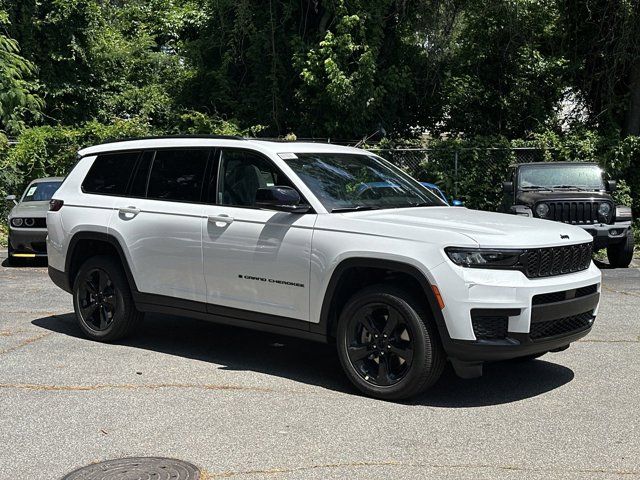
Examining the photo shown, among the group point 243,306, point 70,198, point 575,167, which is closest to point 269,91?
point 575,167

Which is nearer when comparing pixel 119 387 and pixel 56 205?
pixel 119 387

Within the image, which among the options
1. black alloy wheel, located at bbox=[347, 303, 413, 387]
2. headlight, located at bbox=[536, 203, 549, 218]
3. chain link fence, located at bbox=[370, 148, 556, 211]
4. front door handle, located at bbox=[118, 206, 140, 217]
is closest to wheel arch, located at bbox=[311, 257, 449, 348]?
black alloy wheel, located at bbox=[347, 303, 413, 387]

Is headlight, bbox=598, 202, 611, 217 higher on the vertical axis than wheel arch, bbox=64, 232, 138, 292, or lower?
higher

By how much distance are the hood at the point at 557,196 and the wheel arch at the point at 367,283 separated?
8055 mm

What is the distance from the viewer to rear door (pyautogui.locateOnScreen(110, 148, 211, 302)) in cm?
729

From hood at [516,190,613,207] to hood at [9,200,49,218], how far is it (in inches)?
314

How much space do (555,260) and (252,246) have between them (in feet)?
7.63

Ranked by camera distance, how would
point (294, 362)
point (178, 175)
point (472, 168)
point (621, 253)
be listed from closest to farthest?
1. point (294, 362)
2. point (178, 175)
3. point (621, 253)
4. point (472, 168)

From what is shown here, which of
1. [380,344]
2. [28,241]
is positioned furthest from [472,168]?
[380,344]

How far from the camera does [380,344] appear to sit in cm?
618

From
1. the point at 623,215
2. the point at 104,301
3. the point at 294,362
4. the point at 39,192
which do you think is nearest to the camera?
the point at 294,362

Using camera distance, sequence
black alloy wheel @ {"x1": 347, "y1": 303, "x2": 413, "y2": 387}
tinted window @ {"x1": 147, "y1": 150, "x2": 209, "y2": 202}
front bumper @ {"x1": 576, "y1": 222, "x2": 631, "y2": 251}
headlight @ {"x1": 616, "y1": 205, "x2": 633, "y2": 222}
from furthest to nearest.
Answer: headlight @ {"x1": 616, "y1": 205, "x2": 633, "y2": 222} → front bumper @ {"x1": 576, "y1": 222, "x2": 631, "y2": 251} → tinted window @ {"x1": 147, "y1": 150, "x2": 209, "y2": 202} → black alloy wheel @ {"x1": 347, "y1": 303, "x2": 413, "y2": 387}

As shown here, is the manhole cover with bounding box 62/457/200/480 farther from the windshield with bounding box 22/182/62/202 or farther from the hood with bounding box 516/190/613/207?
the windshield with bounding box 22/182/62/202

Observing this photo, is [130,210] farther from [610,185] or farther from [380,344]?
[610,185]
